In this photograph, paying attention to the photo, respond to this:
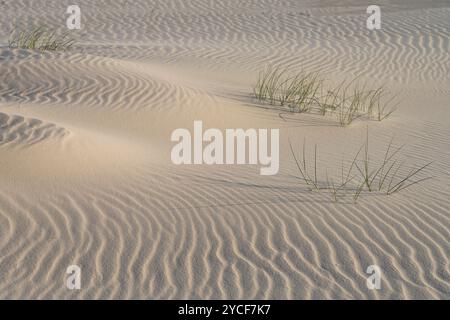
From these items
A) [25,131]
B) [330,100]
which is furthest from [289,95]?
[25,131]

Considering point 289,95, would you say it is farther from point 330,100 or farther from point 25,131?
point 25,131

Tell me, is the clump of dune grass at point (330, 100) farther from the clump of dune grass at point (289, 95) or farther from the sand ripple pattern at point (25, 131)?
the sand ripple pattern at point (25, 131)

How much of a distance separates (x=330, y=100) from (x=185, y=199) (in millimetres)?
5420

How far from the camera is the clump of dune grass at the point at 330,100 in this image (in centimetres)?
965

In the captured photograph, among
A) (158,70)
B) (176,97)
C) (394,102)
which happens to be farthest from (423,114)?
(158,70)

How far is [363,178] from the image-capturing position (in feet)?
21.5

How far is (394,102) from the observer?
10.8 meters

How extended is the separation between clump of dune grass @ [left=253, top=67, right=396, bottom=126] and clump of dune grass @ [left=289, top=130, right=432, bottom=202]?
2.07m

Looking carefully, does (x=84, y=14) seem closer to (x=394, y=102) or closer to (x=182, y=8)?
(x=182, y=8)

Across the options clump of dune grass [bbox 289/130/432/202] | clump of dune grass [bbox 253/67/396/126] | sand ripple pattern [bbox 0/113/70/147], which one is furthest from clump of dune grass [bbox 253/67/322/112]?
sand ripple pattern [bbox 0/113/70/147]

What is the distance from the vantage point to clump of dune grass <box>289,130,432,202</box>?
6.11 metres

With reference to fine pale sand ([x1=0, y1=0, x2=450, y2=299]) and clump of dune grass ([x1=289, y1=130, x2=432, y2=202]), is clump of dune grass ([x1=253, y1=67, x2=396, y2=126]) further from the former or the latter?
clump of dune grass ([x1=289, y1=130, x2=432, y2=202])
